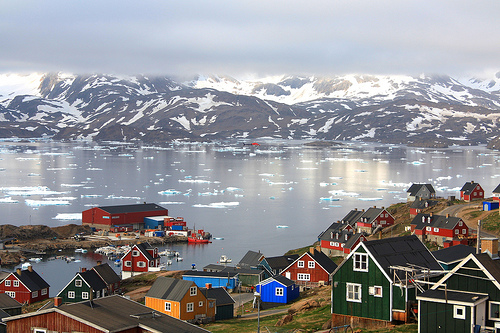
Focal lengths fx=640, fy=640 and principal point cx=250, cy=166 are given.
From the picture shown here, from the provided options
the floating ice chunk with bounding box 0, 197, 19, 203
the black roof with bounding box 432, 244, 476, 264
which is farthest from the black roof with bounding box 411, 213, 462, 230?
the floating ice chunk with bounding box 0, 197, 19, 203

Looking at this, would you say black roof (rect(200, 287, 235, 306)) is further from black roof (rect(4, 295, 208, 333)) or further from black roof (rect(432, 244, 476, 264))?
black roof (rect(4, 295, 208, 333))

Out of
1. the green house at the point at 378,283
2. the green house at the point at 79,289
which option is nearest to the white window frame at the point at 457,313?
the green house at the point at 378,283

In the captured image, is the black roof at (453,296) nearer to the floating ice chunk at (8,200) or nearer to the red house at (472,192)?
the red house at (472,192)

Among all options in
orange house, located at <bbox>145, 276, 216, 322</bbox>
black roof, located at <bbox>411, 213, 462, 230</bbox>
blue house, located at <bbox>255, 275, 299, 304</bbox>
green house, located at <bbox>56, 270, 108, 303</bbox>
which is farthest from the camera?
black roof, located at <bbox>411, 213, 462, 230</bbox>

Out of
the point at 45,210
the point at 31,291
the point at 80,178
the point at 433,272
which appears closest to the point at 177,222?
the point at 45,210

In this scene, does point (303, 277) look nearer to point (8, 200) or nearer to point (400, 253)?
point (400, 253)

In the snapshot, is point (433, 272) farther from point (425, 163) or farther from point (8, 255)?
point (425, 163)
